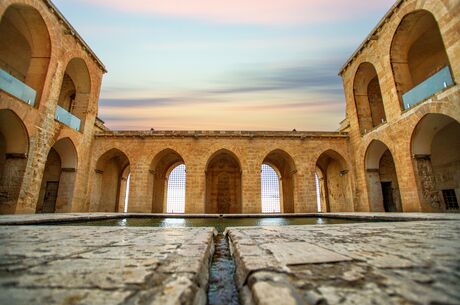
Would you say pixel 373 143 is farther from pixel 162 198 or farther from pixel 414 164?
pixel 162 198

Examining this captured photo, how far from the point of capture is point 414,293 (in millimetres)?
792

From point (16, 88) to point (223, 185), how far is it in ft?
43.3

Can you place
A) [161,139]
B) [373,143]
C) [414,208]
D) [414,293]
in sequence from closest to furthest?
[414,293] < [414,208] < [373,143] < [161,139]

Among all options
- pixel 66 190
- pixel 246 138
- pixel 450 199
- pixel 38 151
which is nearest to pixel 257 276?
pixel 38 151

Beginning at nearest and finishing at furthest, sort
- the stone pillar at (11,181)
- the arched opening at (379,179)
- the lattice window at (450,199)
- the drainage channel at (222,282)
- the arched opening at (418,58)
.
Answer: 1. the drainage channel at (222,282)
2. the stone pillar at (11,181)
3. the arched opening at (418,58)
4. the lattice window at (450,199)
5. the arched opening at (379,179)

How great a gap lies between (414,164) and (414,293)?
10.9 metres

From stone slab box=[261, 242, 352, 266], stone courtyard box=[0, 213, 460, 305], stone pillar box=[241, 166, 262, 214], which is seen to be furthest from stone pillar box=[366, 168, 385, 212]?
stone slab box=[261, 242, 352, 266]

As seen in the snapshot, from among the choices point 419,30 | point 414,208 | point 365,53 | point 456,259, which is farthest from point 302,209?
point 456,259

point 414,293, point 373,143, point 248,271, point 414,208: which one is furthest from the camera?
point 373,143

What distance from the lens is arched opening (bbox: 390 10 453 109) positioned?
8305 mm

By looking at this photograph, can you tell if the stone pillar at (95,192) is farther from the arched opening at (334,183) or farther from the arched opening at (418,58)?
the arched opening at (418,58)

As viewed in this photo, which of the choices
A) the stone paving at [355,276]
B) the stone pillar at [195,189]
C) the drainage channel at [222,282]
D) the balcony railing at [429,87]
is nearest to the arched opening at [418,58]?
the balcony railing at [429,87]

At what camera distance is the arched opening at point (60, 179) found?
449 inches

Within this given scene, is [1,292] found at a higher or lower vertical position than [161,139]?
lower
